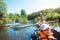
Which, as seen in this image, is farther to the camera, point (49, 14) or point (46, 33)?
point (49, 14)

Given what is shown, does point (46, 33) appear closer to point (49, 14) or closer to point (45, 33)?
point (45, 33)

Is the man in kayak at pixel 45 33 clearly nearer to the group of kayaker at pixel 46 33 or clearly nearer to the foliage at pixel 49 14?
the group of kayaker at pixel 46 33

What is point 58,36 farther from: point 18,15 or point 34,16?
point 18,15

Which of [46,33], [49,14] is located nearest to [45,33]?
[46,33]

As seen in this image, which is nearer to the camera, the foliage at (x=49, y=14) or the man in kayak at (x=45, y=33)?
the man in kayak at (x=45, y=33)

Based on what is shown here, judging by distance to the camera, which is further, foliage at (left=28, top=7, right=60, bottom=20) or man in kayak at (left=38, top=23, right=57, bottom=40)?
foliage at (left=28, top=7, right=60, bottom=20)

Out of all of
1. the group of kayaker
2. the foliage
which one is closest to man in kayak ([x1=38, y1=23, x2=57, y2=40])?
the group of kayaker

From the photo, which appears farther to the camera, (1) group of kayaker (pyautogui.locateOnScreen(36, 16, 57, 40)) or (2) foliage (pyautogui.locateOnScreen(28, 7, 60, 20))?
(2) foliage (pyautogui.locateOnScreen(28, 7, 60, 20))

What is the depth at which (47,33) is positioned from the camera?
1.76 m

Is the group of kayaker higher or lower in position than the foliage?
lower

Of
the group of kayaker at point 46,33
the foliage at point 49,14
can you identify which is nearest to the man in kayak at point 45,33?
the group of kayaker at point 46,33

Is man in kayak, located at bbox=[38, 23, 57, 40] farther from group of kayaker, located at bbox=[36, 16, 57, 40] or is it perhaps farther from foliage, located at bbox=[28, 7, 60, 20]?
foliage, located at bbox=[28, 7, 60, 20]

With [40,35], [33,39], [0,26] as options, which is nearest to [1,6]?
[0,26]

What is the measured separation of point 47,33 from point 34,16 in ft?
5.63
